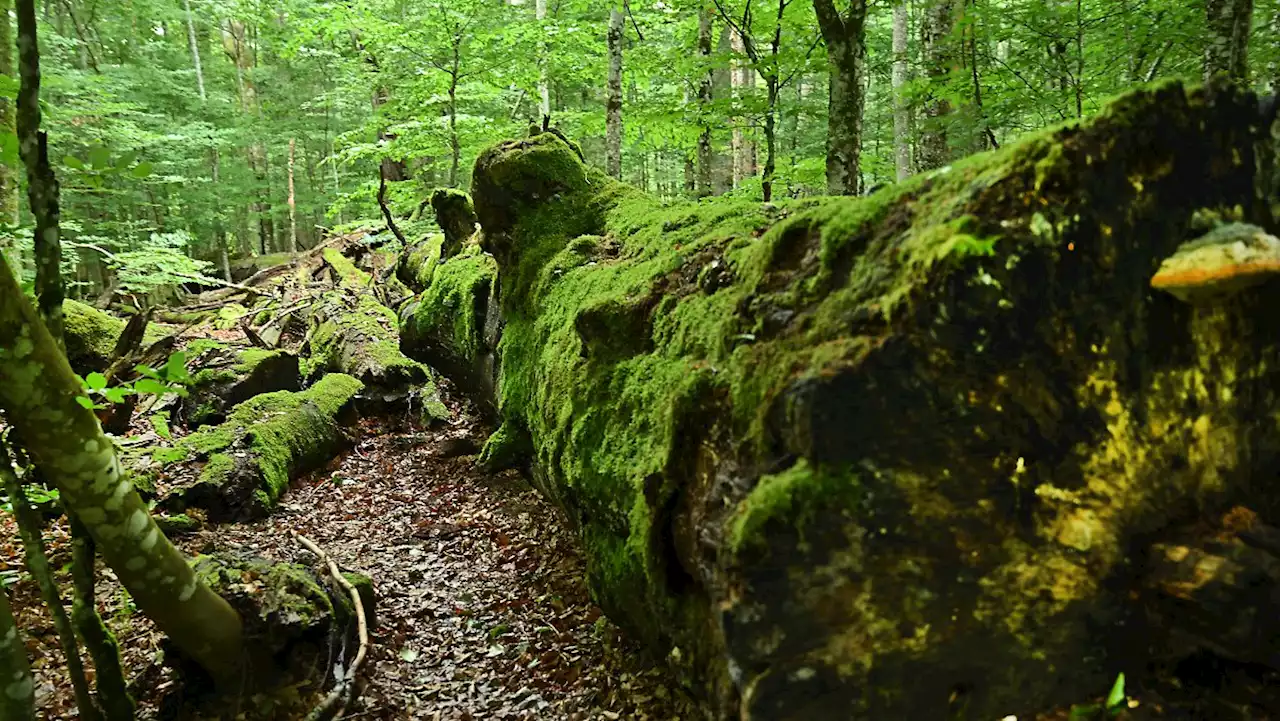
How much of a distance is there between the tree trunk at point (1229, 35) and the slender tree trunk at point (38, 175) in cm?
762

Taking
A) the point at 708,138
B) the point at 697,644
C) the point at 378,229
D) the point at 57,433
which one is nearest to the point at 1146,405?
the point at 697,644

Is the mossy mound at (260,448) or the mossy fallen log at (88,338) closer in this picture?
the mossy mound at (260,448)

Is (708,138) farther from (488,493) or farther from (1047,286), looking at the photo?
(1047,286)

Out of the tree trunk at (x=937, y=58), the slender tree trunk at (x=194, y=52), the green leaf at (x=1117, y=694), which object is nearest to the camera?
the green leaf at (x=1117, y=694)

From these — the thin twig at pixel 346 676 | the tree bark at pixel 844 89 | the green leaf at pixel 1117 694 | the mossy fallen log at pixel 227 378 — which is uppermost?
the tree bark at pixel 844 89

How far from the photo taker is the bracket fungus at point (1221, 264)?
1821mm

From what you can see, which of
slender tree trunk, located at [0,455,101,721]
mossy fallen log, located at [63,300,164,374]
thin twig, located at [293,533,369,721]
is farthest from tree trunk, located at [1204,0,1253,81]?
mossy fallen log, located at [63,300,164,374]

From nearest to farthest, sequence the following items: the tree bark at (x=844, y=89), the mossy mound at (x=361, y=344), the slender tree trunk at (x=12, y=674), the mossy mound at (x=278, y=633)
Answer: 1. the slender tree trunk at (x=12, y=674)
2. the mossy mound at (x=278, y=633)
3. the tree bark at (x=844, y=89)
4. the mossy mound at (x=361, y=344)

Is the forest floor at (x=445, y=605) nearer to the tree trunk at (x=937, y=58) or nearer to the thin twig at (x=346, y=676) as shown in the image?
the thin twig at (x=346, y=676)

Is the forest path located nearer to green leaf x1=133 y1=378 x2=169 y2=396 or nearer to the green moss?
the green moss

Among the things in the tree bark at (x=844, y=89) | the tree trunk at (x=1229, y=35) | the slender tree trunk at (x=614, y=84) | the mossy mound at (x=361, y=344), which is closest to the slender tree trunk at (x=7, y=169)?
the mossy mound at (x=361, y=344)

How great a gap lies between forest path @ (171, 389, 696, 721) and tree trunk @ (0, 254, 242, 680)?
1.17m

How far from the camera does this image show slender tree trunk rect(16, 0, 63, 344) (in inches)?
124

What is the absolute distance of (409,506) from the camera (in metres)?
7.10
